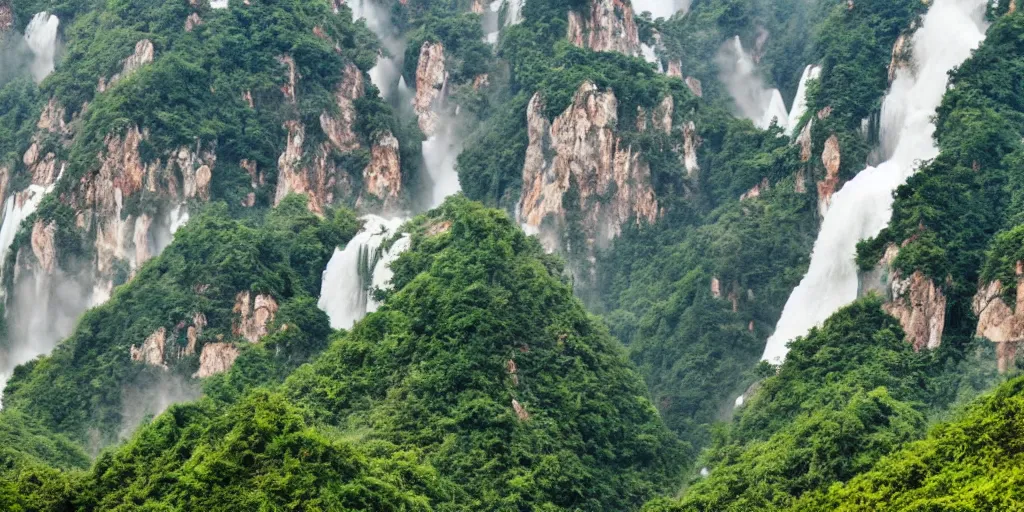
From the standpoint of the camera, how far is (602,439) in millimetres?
63656

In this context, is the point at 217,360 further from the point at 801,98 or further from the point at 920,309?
the point at 801,98

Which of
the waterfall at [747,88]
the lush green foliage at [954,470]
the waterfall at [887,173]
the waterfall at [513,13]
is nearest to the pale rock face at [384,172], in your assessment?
the waterfall at [513,13]

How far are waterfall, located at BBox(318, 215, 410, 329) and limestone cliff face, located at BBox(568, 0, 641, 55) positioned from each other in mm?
15345

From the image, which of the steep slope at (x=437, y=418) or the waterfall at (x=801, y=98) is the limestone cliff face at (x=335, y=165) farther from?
the waterfall at (x=801, y=98)

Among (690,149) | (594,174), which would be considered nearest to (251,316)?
(594,174)

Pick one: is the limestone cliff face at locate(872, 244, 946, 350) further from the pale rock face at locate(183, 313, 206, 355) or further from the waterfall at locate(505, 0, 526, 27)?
the waterfall at locate(505, 0, 526, 27)

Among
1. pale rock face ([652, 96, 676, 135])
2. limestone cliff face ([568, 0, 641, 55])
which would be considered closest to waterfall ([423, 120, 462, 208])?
limestone cliff face ([568, 0, 641, 55])

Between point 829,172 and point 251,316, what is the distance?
56.7 feet

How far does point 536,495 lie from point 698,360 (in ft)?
41.9

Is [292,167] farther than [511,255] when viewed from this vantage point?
Yes

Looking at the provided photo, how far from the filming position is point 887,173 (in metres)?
70.9

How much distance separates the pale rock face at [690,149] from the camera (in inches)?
3188

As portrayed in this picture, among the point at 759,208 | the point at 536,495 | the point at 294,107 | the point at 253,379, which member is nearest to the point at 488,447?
the point at 536,495

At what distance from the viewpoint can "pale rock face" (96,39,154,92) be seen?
79.7 m
